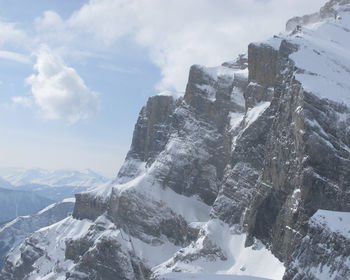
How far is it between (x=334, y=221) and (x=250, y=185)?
8069 cm

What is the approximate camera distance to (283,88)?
401 feet

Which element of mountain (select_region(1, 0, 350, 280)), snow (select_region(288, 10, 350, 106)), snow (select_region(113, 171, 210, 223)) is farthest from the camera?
snow (select_region(113, 171, 210, 223))

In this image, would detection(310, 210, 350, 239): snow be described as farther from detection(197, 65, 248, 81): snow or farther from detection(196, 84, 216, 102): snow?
detection(196, 84, 216, 102): snow

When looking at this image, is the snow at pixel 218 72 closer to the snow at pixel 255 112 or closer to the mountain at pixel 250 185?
the mountain at pixel 250 185

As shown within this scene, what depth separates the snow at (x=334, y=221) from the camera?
57625 millimetres

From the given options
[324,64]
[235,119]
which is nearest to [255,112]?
[235,119]

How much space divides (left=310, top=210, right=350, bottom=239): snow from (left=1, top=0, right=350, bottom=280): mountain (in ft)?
0.42

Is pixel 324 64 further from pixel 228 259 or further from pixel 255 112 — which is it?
pixel 228 259

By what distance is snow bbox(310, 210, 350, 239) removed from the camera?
5762 centimetres

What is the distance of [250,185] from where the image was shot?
140 m

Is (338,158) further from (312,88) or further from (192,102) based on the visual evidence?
(192,102)

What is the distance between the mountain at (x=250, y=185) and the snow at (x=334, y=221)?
0.42 feet

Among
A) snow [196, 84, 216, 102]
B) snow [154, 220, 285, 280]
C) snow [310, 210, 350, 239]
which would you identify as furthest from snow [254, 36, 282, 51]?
snow [310, 210, 350, 239]

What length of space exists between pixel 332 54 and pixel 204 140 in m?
58.2
